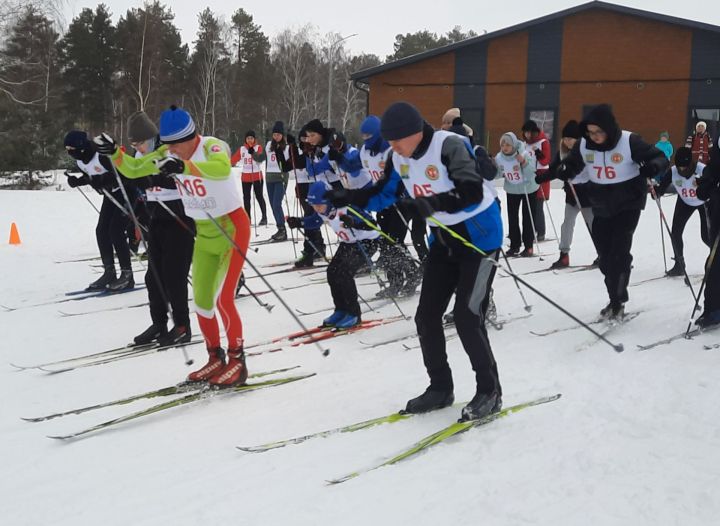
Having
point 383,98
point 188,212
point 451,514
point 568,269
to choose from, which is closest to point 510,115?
point 383,98

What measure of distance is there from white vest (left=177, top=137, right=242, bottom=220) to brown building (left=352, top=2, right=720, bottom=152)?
16.7 meters

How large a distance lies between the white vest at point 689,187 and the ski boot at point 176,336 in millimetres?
4993

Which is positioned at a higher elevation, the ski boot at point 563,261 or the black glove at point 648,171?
the black glove at point 648,171

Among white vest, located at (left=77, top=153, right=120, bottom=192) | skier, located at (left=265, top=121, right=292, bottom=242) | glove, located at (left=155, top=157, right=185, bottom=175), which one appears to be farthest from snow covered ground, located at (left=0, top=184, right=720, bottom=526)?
skier, located at (left=265, top=121, right=292, bottom=242)

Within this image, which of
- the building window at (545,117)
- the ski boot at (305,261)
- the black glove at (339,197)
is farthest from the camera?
the building window at (545,117)

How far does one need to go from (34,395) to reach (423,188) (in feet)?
9.24

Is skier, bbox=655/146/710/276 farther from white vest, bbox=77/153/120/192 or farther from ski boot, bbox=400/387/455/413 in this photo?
white vest, bbox=77/153/120/192

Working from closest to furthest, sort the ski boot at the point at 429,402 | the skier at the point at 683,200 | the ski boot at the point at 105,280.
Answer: the ski boot at the point at 429,402
the skier at the point at 683,200
the ski boot at the point at 105,280

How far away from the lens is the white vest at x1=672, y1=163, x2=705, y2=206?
638cm

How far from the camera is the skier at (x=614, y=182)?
4867 millimetres

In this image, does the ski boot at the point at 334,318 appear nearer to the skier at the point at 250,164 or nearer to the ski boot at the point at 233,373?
the ski boot at the point at 233,373

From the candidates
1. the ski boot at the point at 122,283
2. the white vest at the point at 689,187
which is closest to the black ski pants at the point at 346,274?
the ski boot at the point at 122,283

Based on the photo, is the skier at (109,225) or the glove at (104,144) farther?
the skier at (109,225)

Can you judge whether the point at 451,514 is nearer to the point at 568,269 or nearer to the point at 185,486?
the point at 185,486
